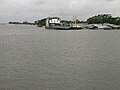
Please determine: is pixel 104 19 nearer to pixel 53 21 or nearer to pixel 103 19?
pixel 103 19

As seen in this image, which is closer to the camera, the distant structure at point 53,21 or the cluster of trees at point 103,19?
the distant structure at point 53,21

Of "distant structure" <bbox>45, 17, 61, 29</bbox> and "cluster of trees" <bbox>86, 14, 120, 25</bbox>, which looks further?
"cluster of trees" <bbox>86, 14, 120, 25</bbox>

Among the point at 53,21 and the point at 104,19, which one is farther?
the point at 104,19

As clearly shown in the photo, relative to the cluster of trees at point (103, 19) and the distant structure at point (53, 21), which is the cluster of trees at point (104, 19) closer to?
the cluster of trees at point (103, 19)

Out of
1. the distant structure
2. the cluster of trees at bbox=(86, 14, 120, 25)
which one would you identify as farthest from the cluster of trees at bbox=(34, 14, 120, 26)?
the distant structure

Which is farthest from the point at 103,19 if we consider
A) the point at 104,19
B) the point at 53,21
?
the point at 53,21

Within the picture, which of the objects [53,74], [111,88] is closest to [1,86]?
[53,74]

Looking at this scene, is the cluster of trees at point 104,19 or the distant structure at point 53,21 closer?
the distant structure at point 53,21

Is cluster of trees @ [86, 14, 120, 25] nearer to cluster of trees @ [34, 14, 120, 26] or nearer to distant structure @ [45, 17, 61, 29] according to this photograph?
cluster of trees @ [34, 14, 120, 26]

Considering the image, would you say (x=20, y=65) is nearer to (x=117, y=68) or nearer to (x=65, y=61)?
(x=65, y=61)

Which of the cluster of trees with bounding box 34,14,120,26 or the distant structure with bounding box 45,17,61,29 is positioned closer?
the distant structure with bounding box 45,17,61,29

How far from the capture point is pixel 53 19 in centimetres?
10512

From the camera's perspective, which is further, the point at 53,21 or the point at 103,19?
the point at 103,19

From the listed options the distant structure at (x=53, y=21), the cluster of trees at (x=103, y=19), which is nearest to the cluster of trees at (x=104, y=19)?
the cluster of trees at (x=103, y=19)
